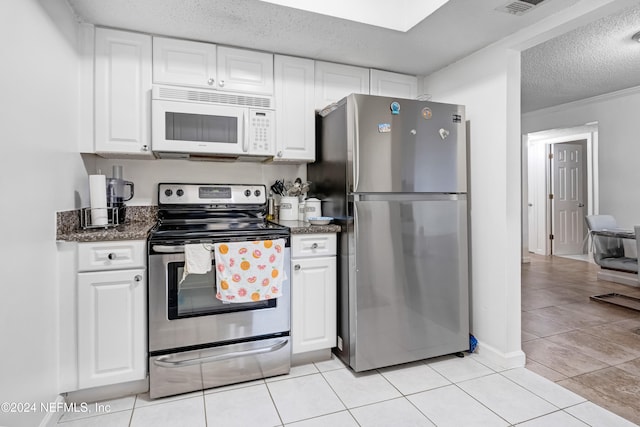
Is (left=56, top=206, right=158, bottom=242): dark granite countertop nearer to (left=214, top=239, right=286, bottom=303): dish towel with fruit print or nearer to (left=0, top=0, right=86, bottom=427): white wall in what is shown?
(left=0, top=0, right=86, bottom=427): white wall

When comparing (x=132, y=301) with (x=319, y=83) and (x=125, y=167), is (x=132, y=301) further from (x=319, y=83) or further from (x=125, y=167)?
(x=319, y=83)

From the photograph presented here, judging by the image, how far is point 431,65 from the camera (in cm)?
285

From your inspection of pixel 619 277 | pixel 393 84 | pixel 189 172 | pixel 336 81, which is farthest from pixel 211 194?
pixel 619 277

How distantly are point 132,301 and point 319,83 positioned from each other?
199cm

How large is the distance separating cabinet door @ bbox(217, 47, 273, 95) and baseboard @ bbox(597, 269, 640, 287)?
486 centimetres

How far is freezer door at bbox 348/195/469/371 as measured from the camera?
2.22 m

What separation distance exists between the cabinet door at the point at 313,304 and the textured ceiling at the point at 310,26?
4.93 ft

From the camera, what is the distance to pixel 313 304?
234 centimetres

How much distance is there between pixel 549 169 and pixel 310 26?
601 centimetres

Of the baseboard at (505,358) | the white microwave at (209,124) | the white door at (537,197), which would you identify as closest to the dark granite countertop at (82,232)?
the white microwave at (209,124)

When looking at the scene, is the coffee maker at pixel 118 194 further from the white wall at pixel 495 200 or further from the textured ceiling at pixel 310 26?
the white wall at pixel 495 200

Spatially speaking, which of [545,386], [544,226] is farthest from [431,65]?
[544,226]

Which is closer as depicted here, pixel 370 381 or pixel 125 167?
pixel 370 381

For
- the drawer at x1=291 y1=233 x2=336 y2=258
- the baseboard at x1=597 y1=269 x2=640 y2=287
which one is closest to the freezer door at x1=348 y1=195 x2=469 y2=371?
the drawer at x1=291 y1=233 x2=336 y2=258
